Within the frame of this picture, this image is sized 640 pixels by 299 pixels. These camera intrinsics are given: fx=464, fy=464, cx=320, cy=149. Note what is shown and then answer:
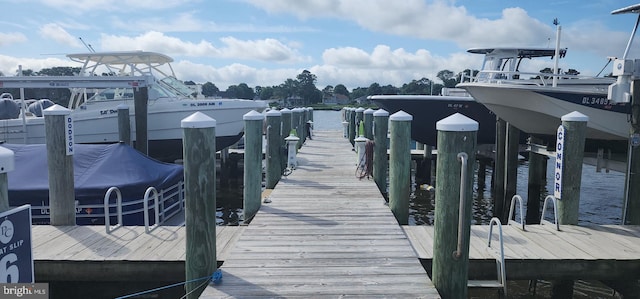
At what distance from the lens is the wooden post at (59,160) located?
21.0 ft

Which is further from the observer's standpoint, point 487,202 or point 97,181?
point 487,202

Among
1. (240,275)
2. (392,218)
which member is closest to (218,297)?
(240,275)

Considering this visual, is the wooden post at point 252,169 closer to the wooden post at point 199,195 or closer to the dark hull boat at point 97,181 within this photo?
the wooden post at point 199,195

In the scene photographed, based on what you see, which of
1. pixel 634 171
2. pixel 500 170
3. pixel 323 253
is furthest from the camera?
pixel 500 170

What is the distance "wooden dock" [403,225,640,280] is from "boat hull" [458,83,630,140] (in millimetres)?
5955

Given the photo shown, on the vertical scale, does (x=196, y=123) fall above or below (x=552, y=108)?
below

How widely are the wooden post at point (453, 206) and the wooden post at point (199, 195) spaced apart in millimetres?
2079

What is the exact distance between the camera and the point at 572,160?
653 cm

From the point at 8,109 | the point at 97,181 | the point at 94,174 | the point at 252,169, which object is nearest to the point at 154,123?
the point at 8,109

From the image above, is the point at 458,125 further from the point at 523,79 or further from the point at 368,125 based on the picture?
the point at 368,125

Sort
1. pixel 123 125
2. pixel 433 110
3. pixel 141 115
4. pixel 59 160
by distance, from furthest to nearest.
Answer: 1. pixel 433 110
2. pixel 141 115
3. pixel 123 125
4. pixel 59 160

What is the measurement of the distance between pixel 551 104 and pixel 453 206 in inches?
342

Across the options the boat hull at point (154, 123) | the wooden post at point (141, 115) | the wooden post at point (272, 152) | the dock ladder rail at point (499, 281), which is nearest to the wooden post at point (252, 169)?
the wooden post at point (272, 152)

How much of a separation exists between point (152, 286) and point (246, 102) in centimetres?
1201
